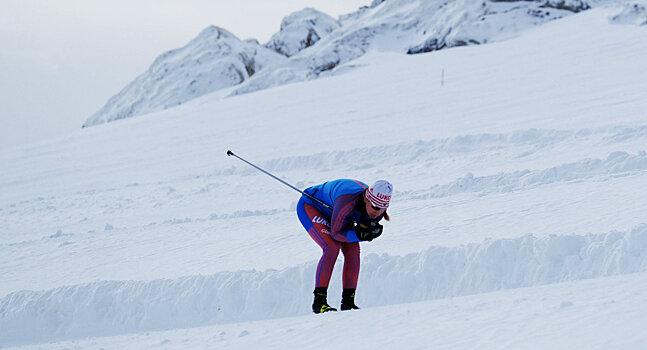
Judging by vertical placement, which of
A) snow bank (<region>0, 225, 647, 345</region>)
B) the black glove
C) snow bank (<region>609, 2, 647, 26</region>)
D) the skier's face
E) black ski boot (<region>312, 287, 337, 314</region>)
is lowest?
snow bank (<region>0, 225, 647, 345</region>)

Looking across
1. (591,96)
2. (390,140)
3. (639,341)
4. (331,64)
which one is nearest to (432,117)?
(390,140)

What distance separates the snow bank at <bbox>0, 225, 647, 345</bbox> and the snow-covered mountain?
37693mm

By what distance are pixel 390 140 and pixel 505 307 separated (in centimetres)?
940

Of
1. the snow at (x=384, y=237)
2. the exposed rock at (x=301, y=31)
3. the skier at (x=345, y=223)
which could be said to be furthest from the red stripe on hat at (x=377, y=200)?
the exposed rock at (x=301, y=31)

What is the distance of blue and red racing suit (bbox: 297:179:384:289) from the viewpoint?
Result: 15.3ft

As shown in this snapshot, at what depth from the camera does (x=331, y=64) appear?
6350cm

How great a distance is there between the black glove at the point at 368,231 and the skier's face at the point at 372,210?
2.4 inches

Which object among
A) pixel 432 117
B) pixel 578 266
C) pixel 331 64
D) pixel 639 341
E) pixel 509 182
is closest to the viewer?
pixel 639 341

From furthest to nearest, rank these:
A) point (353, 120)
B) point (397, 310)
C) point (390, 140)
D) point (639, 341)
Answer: point (353, 120)
point (390, 140)
point (397, 310)
point (639, 341)

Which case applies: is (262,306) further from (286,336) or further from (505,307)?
(505,307)

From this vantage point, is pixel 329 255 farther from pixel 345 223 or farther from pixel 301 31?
pixel 301 31

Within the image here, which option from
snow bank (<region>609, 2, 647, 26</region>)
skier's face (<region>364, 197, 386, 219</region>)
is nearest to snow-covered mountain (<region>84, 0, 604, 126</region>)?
snow bank (<region>609, 2, 647, 26</region>)

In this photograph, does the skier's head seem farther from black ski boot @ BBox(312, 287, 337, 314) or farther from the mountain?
the mountain

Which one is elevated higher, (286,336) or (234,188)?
(286,336)
